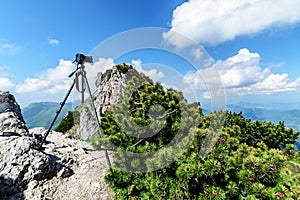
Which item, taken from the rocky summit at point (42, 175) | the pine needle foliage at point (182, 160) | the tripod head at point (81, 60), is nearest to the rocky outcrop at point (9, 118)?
the rocky summit at point (42, 175)

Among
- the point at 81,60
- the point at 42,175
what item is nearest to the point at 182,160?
the point at 81,60

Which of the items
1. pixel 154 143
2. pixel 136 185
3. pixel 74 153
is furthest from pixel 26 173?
pixel 154 143

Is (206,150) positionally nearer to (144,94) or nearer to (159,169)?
(159,169)

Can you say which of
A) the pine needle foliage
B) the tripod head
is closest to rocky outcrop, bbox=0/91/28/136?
the tripod head

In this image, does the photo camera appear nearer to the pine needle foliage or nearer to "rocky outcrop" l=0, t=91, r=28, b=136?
the pine needle foliage

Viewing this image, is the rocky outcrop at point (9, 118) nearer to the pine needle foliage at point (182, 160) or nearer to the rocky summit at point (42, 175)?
the rocky summit at point (42, 175)

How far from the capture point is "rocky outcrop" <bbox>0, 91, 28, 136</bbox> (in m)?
8.56

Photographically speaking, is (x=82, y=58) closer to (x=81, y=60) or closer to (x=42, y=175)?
(x=81, y=60)

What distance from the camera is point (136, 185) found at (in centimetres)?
462

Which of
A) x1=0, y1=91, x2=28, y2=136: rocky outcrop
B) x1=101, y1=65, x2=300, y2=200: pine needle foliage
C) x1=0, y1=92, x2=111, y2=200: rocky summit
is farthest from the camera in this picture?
x1=0, y1=91, x2=28, y2=136: rocky outcrop

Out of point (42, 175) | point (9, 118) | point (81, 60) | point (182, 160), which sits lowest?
point (42, 175)

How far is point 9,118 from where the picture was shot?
915cm

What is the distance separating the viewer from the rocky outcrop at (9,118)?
856cm

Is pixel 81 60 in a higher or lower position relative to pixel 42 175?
higher
